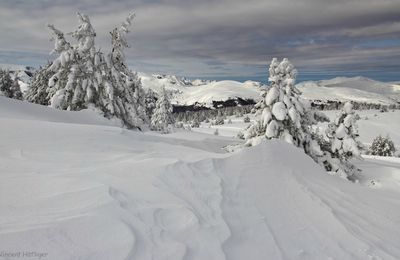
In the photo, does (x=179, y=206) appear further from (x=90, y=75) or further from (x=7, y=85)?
(x=7, y=85)

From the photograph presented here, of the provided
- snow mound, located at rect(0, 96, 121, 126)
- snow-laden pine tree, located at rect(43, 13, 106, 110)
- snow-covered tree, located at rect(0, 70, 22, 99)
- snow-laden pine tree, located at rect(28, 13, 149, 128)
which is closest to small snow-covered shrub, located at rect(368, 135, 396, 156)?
snow-laden pine tree, located at rect(28, 13, 149, 128)

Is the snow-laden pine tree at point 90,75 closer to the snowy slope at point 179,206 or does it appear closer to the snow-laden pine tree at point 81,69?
the snow-laden pine tree at point 81,69

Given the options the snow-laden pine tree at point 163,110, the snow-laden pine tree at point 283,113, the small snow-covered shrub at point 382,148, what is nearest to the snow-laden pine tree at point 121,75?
the snow-laden pine tree at point 283,113

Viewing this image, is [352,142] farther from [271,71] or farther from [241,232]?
[241,232]

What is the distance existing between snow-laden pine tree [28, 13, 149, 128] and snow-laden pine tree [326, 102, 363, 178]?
13626 mm

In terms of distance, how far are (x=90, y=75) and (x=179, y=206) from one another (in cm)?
2214

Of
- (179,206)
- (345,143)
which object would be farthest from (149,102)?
(179,206)

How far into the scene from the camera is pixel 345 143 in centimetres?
1892

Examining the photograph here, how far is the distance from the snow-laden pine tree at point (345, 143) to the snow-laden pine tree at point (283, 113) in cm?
196

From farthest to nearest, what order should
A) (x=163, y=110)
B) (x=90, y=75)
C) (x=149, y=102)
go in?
1. (x=149, y=102)
2. (x=163, y=110)
3. (x=90, y=75)

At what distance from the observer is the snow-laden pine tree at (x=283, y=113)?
53.8ft

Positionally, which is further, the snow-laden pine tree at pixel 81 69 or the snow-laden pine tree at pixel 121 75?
the snow-laden pine tree at pixel 121 75

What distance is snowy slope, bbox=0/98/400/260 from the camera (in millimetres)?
3441

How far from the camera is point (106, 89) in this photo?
79.0 feet
